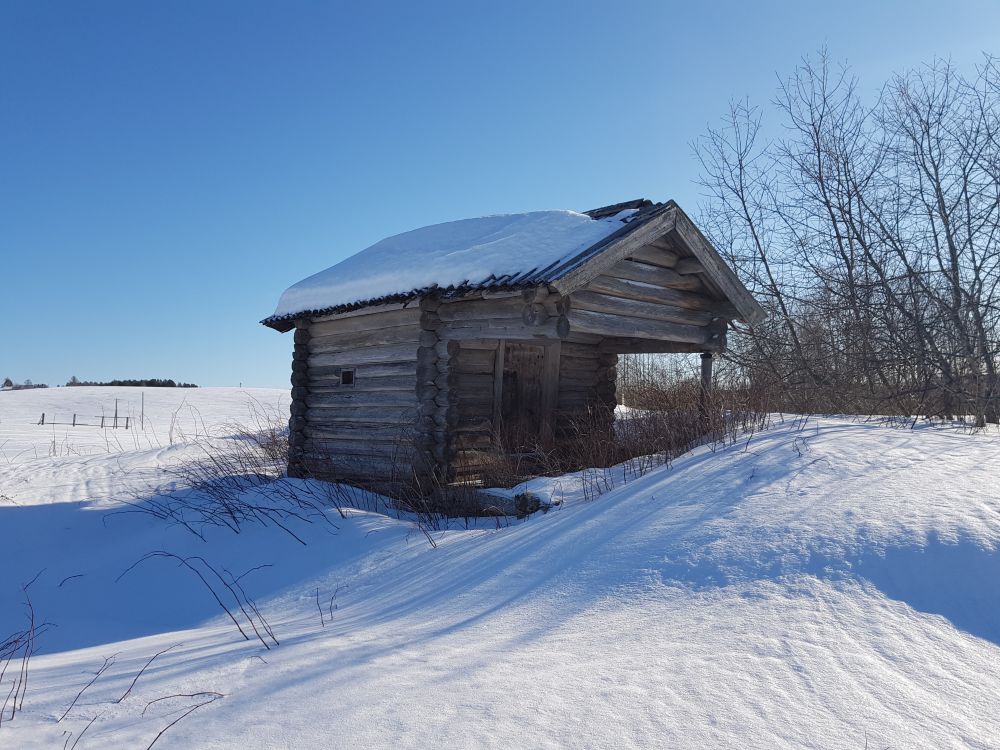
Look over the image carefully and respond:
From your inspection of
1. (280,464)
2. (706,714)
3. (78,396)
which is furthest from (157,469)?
(78,396)

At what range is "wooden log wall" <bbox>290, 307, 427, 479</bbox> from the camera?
9.46 meters

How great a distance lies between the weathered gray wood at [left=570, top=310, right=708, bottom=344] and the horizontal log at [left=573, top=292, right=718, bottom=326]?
65mm

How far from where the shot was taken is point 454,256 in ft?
29.5

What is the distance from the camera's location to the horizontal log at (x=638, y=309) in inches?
333

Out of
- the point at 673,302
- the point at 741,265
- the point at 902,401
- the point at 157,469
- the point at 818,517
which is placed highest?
the point at 741,265

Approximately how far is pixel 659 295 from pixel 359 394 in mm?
4767

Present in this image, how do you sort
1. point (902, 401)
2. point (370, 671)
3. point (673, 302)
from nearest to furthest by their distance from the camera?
point (370, 671), point (673, 302), point (902, 401)

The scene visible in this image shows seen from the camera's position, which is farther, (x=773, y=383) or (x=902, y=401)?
(x=773, y=383)

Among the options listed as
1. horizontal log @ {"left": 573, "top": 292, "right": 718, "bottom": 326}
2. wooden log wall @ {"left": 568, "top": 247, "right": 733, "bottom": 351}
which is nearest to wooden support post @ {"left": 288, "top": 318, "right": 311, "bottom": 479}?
wooden log wall @ {"left": 568, "top": 247, "right": 733, "bottom": 351}

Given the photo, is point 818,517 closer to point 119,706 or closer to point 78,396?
point 119,706

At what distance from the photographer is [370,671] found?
8.98ft

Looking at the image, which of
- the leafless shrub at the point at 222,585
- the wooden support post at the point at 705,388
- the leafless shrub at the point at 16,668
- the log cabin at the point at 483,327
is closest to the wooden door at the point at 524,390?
the log cabin at the point at 483,327

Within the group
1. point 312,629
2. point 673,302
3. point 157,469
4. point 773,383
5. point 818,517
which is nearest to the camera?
point 312,629

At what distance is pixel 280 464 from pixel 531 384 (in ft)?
19.1
